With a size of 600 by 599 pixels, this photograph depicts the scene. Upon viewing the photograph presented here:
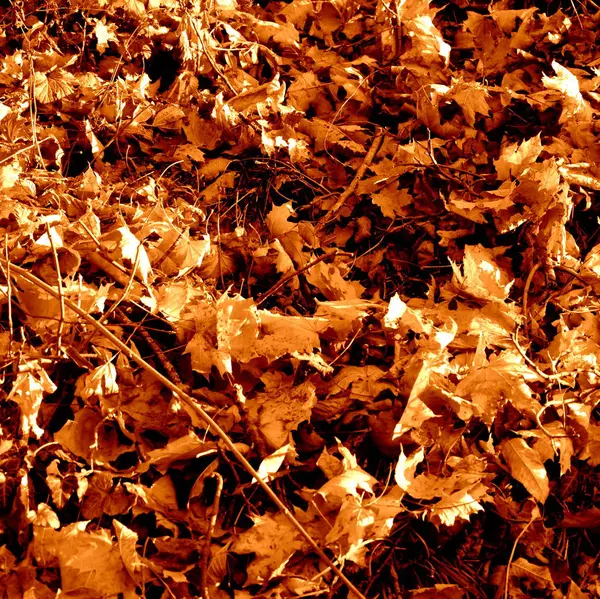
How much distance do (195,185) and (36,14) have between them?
919 mm

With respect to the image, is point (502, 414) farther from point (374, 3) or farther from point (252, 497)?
point (374, 3)

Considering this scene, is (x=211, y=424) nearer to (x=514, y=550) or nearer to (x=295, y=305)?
(x=295, y=305)

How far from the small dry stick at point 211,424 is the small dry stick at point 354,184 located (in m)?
0.73

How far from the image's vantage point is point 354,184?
69.4 inches

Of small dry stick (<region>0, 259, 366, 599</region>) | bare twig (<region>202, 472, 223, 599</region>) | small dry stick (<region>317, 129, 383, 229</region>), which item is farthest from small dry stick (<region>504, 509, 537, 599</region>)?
small dry stick (<region>317, 129, 383, 229</region>)

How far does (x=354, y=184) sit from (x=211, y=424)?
0.94m

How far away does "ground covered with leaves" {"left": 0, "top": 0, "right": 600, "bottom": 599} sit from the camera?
44.7 inches

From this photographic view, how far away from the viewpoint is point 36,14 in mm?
2043

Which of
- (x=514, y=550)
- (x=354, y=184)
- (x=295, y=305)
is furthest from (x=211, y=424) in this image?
(x=354, y=184)

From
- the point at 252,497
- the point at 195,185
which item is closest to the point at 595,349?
the point at 252,497

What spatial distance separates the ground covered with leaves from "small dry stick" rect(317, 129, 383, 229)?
1 centimetres

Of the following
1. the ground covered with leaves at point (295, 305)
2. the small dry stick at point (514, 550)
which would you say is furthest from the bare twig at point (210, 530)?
the small dry stick at point (514, 550)

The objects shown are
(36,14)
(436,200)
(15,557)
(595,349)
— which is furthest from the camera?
(36,14)

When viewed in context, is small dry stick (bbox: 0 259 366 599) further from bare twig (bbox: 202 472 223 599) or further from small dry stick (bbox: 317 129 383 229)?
small dry stick (bbox: 317 129 383 229)
